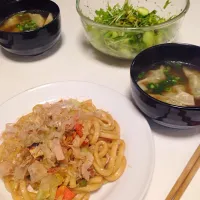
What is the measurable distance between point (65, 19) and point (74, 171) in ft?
5.28

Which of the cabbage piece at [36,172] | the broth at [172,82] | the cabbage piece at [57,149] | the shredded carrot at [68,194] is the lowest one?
the shredded carrot at [68,194]

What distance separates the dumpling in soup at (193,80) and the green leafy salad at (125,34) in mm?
311

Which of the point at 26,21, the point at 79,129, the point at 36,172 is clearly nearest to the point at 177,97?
the point at 79,129

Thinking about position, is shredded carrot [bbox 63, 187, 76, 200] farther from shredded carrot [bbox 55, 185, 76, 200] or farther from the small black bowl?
the small black bowl

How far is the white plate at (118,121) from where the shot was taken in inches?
47.8

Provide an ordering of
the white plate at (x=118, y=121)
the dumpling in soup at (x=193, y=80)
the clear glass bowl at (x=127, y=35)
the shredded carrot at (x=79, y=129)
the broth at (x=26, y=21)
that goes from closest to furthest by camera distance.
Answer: the white plate at (x=118, y=121)
the shredded carrot at (x=79, y=129)
the dumpling in soup at (x=193, y=80)
the clear glass bowl at (x=127, y=35)
the broth at (x=26, y=21)

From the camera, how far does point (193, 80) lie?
1598 mm

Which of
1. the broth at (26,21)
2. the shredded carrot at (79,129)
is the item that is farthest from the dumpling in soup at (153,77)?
the broth at (26,21)

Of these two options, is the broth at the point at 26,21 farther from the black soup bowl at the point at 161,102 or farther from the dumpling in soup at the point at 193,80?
the dumpling in soup at the point at 193,80

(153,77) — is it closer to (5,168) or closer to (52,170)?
(52,170)

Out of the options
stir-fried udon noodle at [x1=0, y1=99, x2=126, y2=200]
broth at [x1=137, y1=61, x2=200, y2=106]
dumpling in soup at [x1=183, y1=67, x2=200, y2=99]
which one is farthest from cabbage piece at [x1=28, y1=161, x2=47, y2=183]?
dumpling in soup at [x1=183, y1=67, x2=200, y2=99]

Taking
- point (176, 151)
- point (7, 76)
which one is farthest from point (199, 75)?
point (7, 76)

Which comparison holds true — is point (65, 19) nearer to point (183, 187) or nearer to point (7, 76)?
point (7, 76)

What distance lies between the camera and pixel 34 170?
4.15ft
